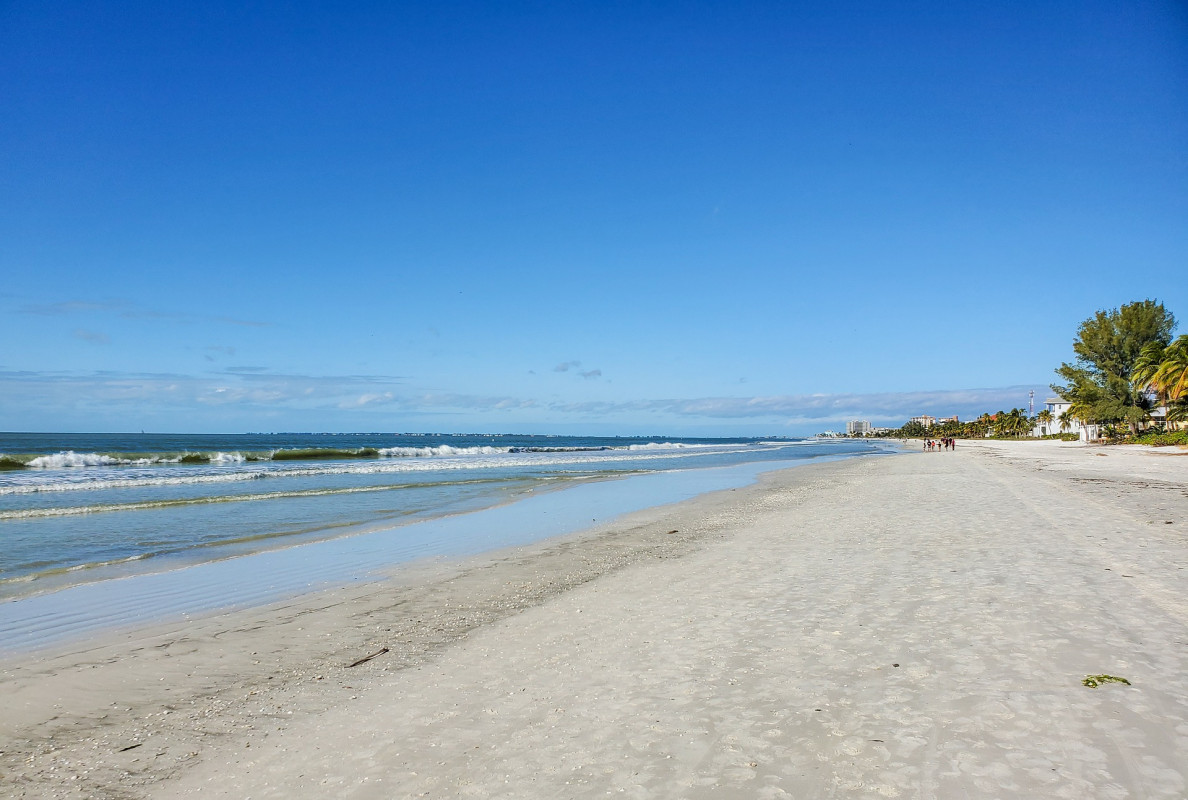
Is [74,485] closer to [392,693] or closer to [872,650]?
[392,693]

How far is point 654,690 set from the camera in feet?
16.4

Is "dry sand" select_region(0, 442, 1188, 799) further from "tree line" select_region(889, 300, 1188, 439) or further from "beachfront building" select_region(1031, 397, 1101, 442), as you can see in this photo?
"beachfront building" select_region(1031, 397, 1101, 442)

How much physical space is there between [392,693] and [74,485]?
27.1 meters

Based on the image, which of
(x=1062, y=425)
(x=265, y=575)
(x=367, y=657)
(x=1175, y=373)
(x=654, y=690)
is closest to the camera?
(x=654, y=690)

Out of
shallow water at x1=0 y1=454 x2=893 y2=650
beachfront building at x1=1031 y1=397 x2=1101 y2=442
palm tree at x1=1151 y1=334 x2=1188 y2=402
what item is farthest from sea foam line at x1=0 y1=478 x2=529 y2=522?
beachfront building at x1=1031 y1=397 x2=1101 y2=442

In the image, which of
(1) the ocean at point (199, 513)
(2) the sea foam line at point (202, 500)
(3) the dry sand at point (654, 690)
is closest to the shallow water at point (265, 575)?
(1) the ocean at point (199, 513)

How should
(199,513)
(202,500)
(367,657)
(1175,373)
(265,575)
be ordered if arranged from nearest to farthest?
(367,657) → (265,575) → (199,513) → (202,500) → (1175,373)

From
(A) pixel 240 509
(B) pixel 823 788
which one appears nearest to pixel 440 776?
(B) pixel 823 788

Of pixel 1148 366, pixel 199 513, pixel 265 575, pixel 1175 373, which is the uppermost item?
pixel 1148 366

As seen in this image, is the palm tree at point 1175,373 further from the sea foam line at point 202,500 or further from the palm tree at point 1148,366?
the sea foam line at point 202,500

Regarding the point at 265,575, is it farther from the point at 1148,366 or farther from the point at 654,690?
the point at 1148,366

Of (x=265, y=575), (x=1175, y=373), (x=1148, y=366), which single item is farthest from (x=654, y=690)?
(x=1148, y=366)

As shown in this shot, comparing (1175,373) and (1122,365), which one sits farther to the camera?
(1122,365)

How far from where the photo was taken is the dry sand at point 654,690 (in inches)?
149
